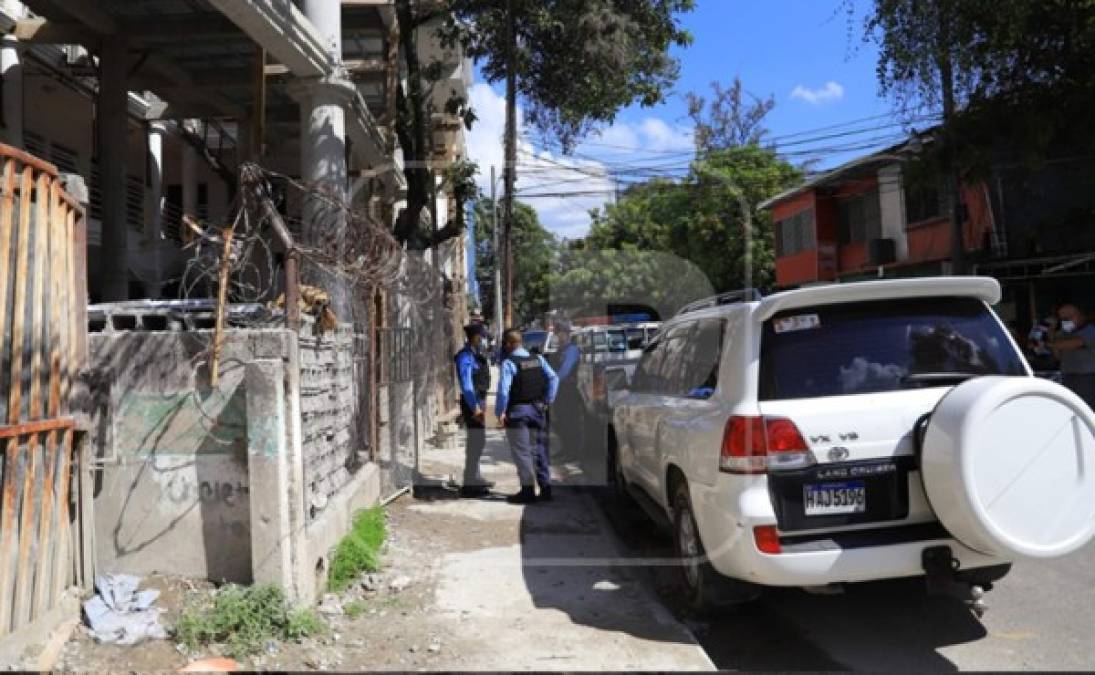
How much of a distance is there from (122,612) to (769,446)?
3.36m

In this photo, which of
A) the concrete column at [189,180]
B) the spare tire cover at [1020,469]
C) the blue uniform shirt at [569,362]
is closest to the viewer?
the spare tire cover at [1020,469]

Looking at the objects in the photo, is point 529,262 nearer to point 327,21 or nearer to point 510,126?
point 510,126

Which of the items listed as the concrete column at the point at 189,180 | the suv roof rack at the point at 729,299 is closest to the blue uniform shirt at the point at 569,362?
the suv roof rack at the point at 729,299

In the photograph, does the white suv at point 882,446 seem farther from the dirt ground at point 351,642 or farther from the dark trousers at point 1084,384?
the dark trousers at point 1084,384

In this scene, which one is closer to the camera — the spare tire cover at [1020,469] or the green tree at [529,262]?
the spare tire cover at [1020,469]

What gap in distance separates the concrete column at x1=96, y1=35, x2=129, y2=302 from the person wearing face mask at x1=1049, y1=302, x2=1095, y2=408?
12.7 metres

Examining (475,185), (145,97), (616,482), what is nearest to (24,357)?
(616,482)

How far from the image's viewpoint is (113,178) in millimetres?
13102

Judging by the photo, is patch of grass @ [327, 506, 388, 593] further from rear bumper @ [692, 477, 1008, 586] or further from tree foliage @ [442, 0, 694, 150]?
tree foliage @ [442, 0, 694, 150]

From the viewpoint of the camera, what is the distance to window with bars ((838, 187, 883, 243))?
23.6 meters

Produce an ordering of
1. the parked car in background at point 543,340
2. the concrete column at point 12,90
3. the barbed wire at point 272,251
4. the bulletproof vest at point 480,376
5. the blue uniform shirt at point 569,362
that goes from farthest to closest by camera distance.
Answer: the parked car in background at point 543,340, the concrete column at point 12,90, the blue uniform shirt at point 569,362, the bulletproof vest at point 480,376, the barbed wire at point 272,251

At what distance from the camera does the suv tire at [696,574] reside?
4672mm

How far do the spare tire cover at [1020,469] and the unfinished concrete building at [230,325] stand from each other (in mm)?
3329

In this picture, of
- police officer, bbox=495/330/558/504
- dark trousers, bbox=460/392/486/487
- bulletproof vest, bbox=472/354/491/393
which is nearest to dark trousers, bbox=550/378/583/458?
bulletproof vest, bbox=472/354/491/393
